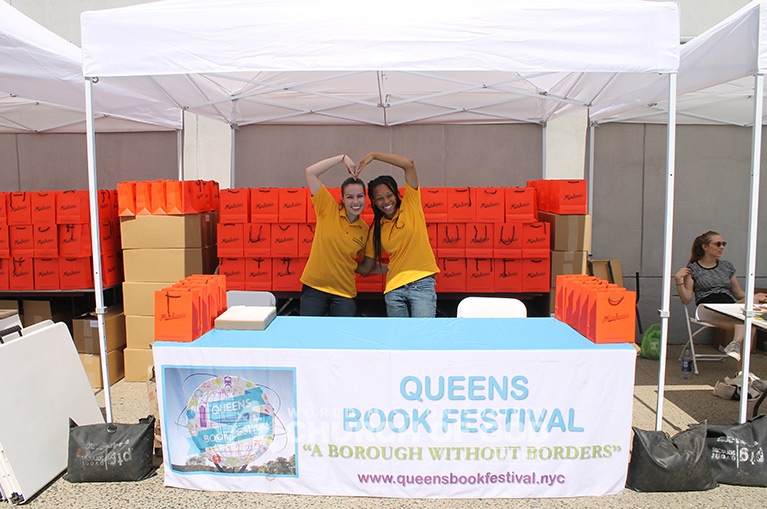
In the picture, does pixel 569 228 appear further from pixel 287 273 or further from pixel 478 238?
pixel 287 273

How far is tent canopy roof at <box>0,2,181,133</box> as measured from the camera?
3.83 metres

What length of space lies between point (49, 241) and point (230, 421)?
3045 millimetres

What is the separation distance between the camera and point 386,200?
148 inches

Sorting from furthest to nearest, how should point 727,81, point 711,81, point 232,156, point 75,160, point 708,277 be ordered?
1. point 75,160
2. point 232,156
3. point 708,277
4. point 711,81
5. point 727,81

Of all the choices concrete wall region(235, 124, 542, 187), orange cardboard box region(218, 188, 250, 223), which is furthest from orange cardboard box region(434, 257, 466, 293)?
orange cardboard box region(218, 188, 250, 223)

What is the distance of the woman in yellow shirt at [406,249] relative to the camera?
3.78 m

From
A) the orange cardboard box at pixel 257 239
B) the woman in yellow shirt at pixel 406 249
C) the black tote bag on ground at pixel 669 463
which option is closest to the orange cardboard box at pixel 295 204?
the orange cardboard box at pixel 257 239

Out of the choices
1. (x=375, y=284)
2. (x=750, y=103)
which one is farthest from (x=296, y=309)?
(x=750, y=103)

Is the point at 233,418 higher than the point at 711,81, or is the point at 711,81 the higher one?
the point at 711,81

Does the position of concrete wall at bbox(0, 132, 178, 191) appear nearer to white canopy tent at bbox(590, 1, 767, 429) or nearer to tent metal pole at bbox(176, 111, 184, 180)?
tent metal pole at bbox(176, 111, 184, 180)

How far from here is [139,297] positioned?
16.0 ft

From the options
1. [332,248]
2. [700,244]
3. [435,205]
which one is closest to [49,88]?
[332,248]

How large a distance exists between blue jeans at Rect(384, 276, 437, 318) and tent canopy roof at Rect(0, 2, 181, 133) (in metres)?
2.77

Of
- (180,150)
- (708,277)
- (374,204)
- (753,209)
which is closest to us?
(753,209)
